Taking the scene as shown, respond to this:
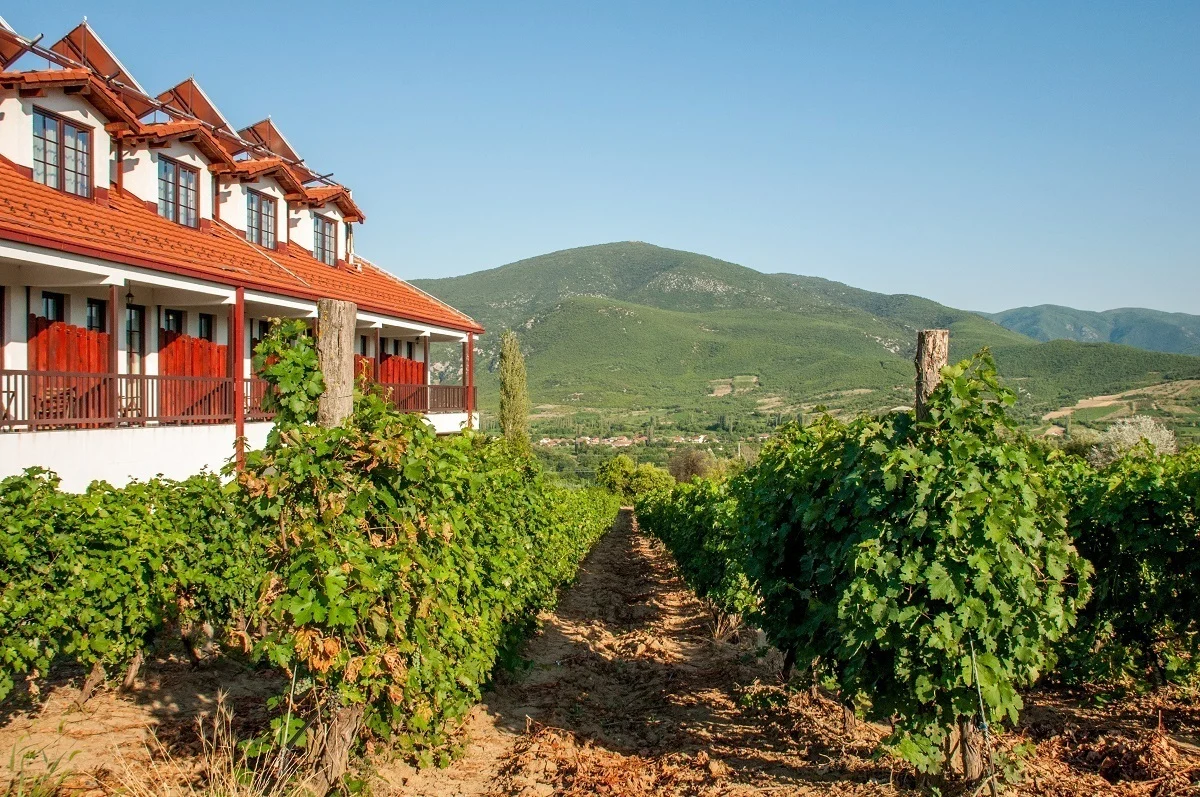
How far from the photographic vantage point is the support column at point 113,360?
1245 cm

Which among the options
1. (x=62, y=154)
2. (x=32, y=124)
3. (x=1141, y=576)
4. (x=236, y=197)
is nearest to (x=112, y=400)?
(x=62, y=154)

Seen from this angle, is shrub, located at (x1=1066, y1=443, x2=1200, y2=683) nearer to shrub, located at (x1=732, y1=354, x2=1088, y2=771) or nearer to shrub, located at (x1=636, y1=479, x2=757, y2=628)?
shrub, located at (x1=732, y1=354, x2=1088, y2=771)

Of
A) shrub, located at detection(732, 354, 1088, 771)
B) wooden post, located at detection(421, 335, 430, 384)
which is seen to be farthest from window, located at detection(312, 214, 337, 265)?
shrub, located at detection(732, 354, 1088, 771)

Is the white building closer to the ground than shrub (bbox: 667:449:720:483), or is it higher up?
higher up

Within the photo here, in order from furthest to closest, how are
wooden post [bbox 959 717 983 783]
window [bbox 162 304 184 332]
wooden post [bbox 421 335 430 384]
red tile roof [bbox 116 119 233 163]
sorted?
1. wooden post [bbox 421 335 430 384]
2. window [bbox 162 304 184 332]
3. red tile roof [bbox 116 119 233 163]
4. wooden post [bbox 959 717 983 783]

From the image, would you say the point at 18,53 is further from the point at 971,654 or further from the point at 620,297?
the point at 620,297

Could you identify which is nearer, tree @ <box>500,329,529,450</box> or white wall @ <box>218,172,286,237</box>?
white wall @ <box>218,172,286,237</box>

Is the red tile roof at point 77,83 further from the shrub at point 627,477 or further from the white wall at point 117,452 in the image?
the shrub at point 627,477

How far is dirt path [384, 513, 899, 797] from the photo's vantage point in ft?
20.1

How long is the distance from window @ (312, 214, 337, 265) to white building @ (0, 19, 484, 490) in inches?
63.0

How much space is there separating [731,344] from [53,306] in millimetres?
119755

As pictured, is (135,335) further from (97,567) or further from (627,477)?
(627,477)

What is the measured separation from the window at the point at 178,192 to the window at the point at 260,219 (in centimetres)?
195

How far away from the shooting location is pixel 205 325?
16.7 meters
